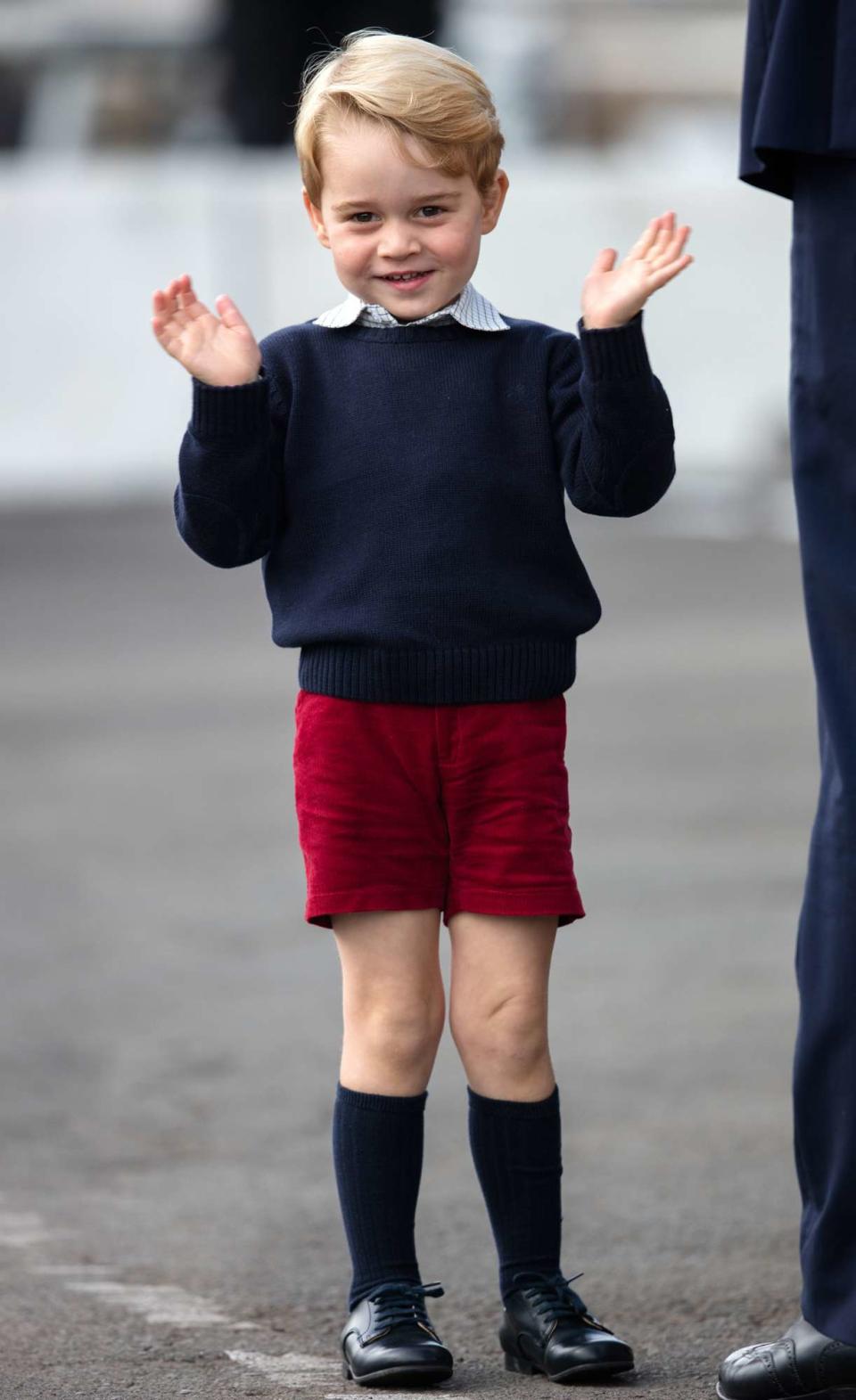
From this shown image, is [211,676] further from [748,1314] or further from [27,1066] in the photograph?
[748,1314]

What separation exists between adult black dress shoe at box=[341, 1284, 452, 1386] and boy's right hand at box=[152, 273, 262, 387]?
3.87 feet

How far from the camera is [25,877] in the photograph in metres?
6.79

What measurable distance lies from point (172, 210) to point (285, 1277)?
534 inches

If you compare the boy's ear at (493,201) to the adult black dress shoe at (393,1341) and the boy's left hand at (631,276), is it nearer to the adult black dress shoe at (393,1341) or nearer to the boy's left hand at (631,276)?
the boy's left hand at (631,276)

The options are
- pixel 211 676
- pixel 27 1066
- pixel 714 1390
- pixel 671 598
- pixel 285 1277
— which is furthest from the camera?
pixel 671 598

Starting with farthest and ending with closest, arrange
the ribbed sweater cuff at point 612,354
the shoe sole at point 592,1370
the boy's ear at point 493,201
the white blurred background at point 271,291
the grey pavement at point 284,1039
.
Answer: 1. the white blurred background at point 271,291
2. the grey pavement at point 284,1039
3. the boy's ear at point 493,201
4. the shoe sole at point 592,1370
5. the ribbed sweater cuff at point 612,354

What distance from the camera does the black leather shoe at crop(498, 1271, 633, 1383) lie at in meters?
3.00

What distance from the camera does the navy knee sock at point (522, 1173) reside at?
3.13 meters

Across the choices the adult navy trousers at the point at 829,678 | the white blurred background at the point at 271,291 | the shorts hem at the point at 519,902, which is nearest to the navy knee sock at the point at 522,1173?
the shorts hem at the point at 519,902

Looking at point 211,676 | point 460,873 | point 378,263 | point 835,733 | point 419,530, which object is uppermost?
point 378,263

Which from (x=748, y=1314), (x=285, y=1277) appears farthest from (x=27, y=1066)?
(x=748, y=1314)

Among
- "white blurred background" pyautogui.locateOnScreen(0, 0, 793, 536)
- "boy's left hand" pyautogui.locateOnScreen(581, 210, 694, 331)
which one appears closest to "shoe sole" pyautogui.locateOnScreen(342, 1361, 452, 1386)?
"boy's left hand" pyautogui.locateOnScreen(581, 210, 694, 331)

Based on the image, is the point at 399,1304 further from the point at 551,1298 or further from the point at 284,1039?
the point at 284,1039

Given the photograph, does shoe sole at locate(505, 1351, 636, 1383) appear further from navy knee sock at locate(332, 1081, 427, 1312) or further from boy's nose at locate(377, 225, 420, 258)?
boy's nose at locate(377, 225, 420, 258)
